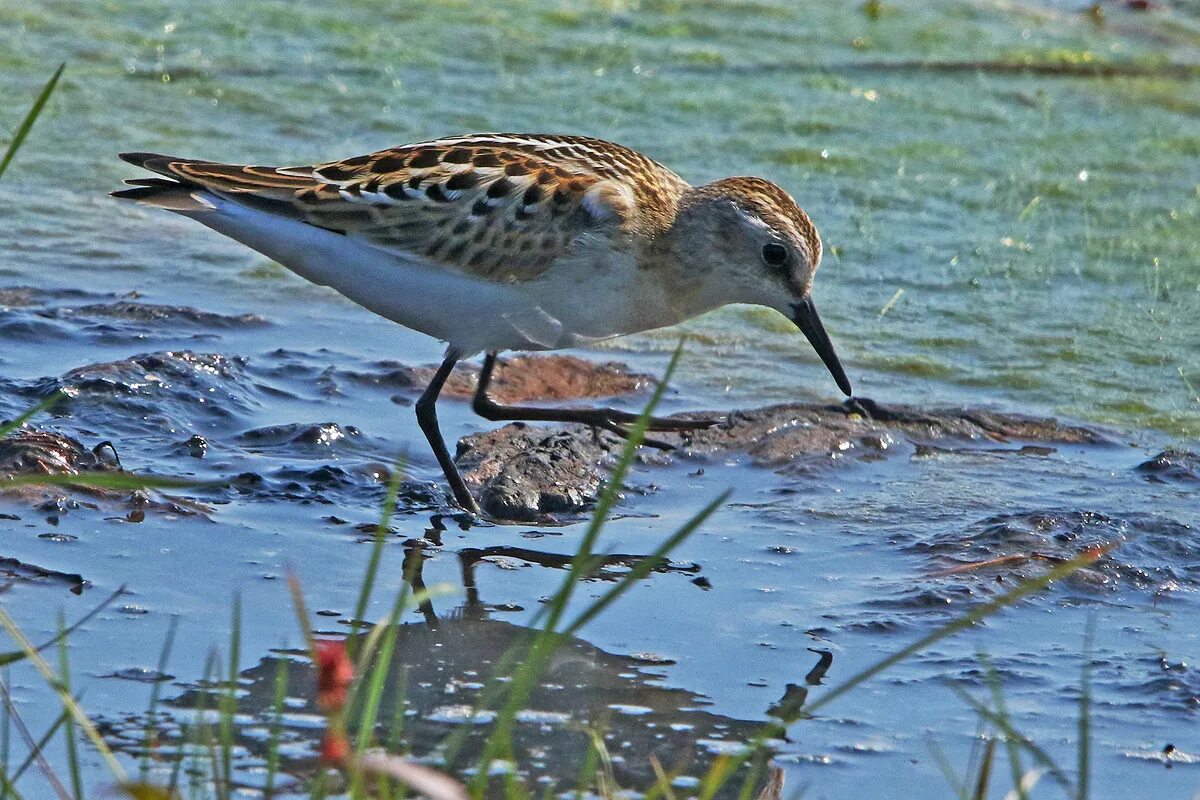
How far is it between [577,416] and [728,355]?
1489 millimetres

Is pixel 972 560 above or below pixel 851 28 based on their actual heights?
below

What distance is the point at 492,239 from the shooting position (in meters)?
5.93

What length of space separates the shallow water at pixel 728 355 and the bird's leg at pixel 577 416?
22cm

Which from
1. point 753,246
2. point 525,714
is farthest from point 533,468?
point 525,714

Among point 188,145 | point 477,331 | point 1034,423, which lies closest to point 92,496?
point 477,331

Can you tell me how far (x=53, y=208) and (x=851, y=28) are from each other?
20.9ft

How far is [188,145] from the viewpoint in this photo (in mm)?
9125

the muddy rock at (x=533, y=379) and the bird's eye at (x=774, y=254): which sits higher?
the bird's eye at (x=774, y=254)

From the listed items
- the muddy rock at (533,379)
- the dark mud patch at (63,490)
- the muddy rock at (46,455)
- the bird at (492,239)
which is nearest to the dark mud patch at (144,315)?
the muddy rock at (533,379)

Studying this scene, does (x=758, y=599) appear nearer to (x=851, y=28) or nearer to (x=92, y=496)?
(x=92, y=496)

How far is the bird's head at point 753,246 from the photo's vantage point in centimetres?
613

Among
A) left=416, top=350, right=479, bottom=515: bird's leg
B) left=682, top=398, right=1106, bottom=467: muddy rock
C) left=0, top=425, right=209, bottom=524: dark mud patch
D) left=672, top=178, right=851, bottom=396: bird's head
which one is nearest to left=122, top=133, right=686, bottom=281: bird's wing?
left=672, top=178, right=851, bottom=396: bird's head

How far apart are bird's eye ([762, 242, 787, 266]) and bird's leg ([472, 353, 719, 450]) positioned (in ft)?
2.00

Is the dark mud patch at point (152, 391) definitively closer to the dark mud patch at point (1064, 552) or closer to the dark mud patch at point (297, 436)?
the dark mud patch at point (297, 436)
